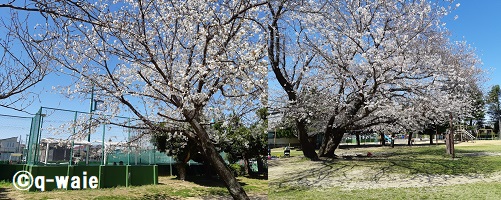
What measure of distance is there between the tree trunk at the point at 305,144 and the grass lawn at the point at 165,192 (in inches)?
22.8

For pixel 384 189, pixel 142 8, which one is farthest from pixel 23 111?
pixel 384 189

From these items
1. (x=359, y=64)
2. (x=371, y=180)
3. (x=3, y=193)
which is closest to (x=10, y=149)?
(x=3, y=193)

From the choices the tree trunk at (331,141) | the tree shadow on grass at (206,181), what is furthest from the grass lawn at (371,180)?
the tree shadow on grass at (206,181)

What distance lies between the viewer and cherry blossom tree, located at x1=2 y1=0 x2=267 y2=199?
3.07 metres

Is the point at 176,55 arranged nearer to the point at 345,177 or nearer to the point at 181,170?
the point at 345,177

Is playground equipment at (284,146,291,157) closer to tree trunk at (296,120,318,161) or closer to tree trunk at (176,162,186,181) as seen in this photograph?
tree trunk at (296,120,318,161)

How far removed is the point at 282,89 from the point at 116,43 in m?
1.90

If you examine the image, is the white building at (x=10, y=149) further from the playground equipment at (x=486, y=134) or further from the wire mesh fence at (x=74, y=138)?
the playground equipment at (x=486, y=134)

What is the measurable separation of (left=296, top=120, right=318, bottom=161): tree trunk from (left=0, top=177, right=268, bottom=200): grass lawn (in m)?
0.58

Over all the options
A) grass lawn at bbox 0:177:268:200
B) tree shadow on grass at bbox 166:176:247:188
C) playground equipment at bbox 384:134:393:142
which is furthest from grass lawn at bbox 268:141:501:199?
playground equipment at bbox 384:134:393:142

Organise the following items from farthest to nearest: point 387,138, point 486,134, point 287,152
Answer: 1. point 486,134
2. point 387,138
3. point 287,152

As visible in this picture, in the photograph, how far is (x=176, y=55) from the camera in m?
3.46

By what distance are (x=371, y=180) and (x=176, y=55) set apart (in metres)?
2.91

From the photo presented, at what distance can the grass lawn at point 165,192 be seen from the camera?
3486 mm
